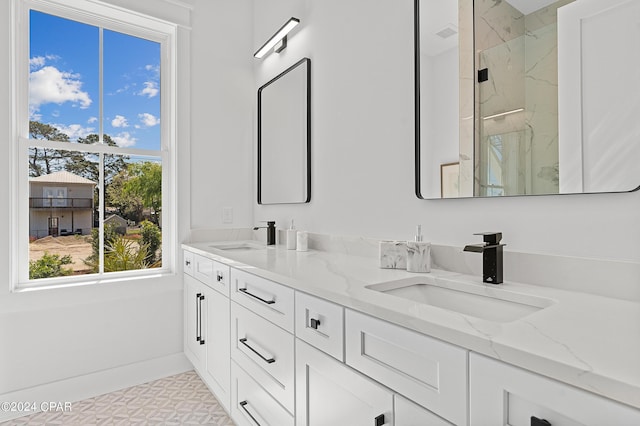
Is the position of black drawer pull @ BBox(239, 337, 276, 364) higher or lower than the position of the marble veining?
lower

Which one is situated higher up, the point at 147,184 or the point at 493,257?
the point at 147,184

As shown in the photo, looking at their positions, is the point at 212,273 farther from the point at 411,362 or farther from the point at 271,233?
the point at 411,362

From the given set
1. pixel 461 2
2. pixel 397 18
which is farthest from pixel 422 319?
pixel 397 18

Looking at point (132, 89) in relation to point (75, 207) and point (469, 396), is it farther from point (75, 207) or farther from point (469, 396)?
point (469, 396)

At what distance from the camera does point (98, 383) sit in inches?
84.1

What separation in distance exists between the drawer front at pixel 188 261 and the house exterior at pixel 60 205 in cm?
59

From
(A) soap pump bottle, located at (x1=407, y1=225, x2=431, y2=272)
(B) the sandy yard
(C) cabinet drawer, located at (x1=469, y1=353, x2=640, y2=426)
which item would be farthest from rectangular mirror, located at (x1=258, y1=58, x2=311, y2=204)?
(C) cabinet drawer, located at (x1=469, y1=353, x2=640, y2=426)

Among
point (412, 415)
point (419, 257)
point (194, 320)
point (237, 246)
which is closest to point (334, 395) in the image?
point (412, 415)

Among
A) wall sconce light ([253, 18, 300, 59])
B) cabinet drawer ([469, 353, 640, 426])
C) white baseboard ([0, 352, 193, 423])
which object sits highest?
wall sconce light ([253, 18, 300, 59])

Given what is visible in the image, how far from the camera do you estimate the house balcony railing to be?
2049 mm

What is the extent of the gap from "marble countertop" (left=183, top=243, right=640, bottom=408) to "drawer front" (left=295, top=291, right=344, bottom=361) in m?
0.03

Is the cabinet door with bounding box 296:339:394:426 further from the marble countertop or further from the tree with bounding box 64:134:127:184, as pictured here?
the tree with bounding box 64:134:127:184

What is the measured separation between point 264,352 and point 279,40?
6.41 ft

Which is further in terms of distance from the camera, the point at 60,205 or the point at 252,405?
the point at 60,205
